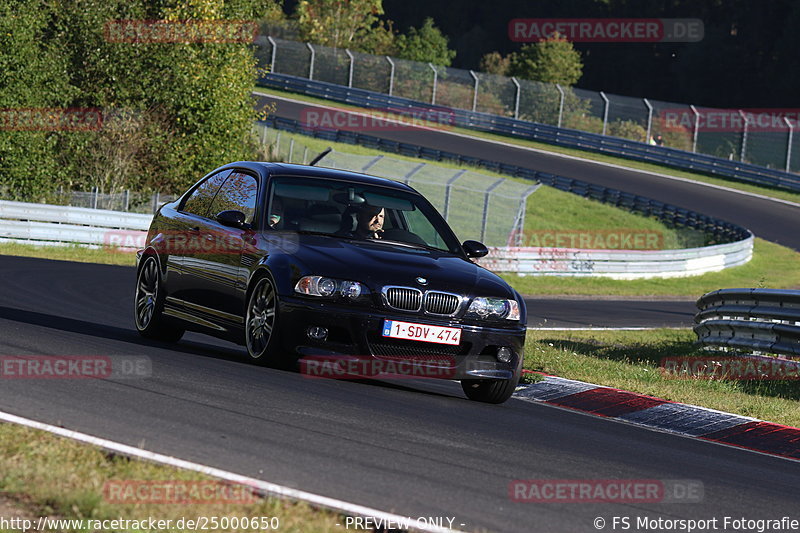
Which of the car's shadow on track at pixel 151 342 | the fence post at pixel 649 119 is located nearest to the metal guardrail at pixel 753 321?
the car's shadow on track at pixel 151 342

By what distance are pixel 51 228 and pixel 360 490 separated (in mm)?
21274

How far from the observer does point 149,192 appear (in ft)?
113

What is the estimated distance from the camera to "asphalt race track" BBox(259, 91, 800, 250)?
44438 millimetres

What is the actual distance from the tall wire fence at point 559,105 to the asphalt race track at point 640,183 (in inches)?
139

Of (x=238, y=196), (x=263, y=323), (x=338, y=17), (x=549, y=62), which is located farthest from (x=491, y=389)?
(x=338, y=17)

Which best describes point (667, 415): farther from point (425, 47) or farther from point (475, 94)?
point (425, 47)

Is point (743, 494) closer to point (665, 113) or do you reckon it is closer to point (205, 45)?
point (205, 45)

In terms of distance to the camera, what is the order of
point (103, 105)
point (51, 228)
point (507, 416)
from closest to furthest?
1. point (507, 416)
2. point (51, 228)
3. point (103, 105)

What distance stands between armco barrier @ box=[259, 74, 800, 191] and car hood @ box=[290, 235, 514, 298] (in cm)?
4481

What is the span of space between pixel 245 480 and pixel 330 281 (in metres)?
3.51

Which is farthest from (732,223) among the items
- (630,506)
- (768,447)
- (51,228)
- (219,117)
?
(630,506)

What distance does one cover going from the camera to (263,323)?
361 inches

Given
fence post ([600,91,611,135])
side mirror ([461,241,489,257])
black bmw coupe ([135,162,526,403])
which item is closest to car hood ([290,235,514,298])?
black bmw coupe ([135,162,526,403])

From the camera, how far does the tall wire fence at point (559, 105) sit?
175ft
